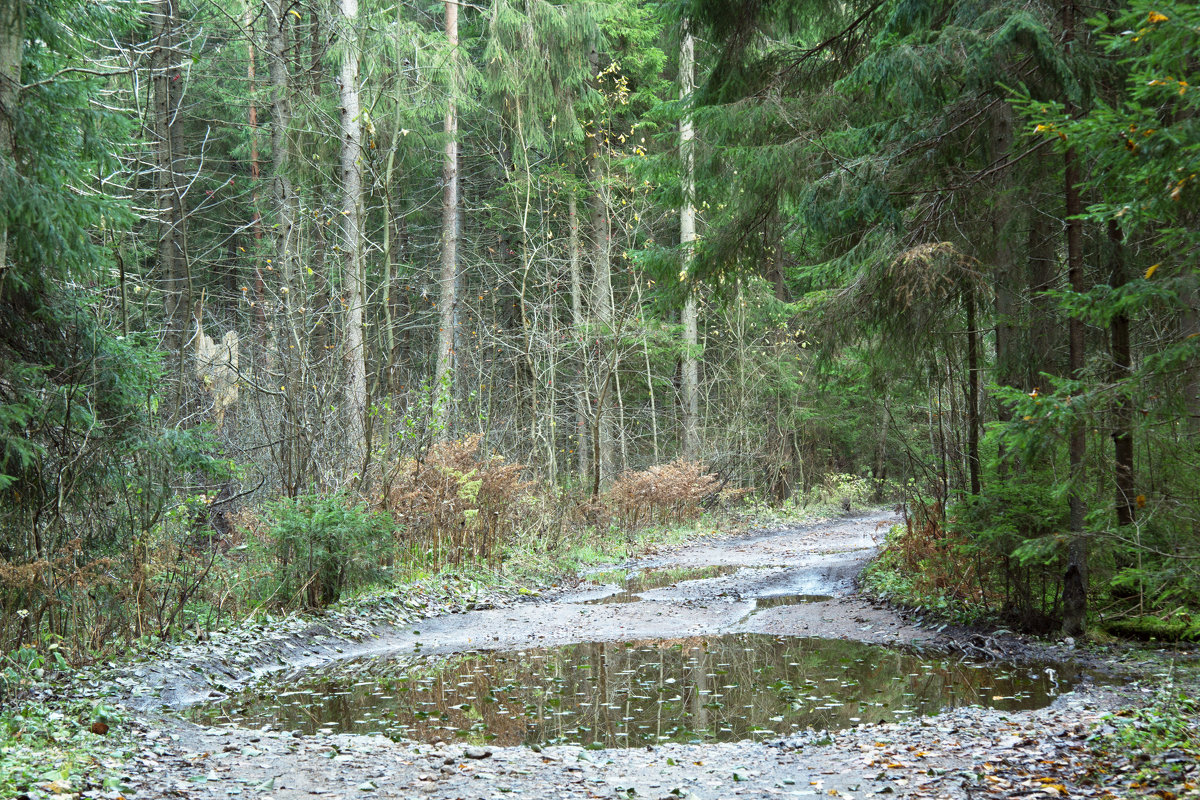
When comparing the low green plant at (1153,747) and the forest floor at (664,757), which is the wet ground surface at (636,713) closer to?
the forest floor at (664,757)

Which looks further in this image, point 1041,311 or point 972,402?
point 972,402

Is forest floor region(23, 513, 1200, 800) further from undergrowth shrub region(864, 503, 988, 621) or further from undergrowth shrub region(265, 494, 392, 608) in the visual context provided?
undergrowth shrub region(265, 494, 392, 608)

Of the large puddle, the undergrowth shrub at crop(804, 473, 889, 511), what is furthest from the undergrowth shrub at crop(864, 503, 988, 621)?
the undergrowth shrub at crop(804, 473, 889, 511)

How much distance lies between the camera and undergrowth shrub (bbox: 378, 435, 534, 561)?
10.9 meters

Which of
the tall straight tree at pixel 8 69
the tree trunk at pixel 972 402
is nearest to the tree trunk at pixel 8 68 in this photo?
the tall straight tree at pixel 8 69

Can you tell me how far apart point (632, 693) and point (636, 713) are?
513mm

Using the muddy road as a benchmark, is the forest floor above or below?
above

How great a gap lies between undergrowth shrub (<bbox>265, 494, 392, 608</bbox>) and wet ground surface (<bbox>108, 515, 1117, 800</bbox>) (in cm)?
81

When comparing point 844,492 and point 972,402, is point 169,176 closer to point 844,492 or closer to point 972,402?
point 972,402

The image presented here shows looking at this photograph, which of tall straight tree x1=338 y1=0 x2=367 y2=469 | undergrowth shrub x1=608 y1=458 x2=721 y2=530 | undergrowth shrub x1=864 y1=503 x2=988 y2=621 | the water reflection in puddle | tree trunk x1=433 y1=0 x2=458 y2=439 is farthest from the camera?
undergrowth shrub x1=608 y1=458 x2=721 y2=530

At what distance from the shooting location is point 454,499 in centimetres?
1148

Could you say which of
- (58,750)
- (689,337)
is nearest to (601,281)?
(689,337)

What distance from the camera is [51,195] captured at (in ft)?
19.8

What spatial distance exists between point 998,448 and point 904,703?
10.8 feet
